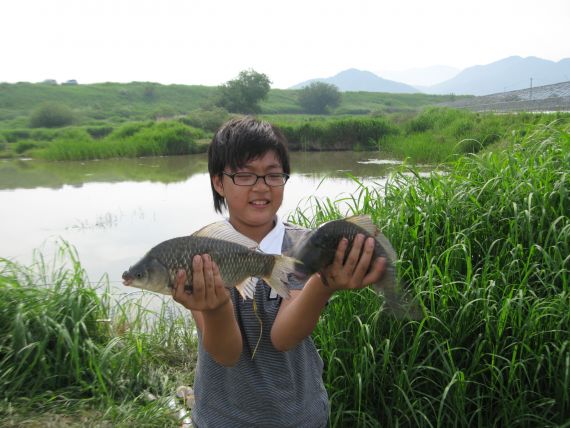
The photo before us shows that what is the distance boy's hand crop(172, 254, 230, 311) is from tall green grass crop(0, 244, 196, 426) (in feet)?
4.96

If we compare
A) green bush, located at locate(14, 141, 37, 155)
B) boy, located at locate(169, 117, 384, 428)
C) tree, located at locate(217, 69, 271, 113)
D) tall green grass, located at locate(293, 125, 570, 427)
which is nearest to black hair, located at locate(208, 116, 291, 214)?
boy, located at locate(169, 117, 384, 428)

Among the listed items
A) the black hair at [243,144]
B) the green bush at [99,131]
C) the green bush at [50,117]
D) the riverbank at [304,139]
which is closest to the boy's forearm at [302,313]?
the black hair at [243,144]

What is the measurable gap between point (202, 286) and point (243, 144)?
1.73 ft

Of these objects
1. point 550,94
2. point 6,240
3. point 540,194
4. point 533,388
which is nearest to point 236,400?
point 533,388

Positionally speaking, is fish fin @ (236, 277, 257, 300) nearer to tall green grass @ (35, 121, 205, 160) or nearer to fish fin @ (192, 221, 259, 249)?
fish fin @ (192, 221, 259, 249)

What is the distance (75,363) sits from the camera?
108 inches

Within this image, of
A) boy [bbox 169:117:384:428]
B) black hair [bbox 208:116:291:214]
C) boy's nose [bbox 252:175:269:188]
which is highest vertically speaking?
black hair [bbox 208:116:291:214]

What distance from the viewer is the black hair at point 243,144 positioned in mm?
1541

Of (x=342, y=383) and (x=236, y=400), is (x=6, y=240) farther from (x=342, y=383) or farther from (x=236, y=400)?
(x=236, y=400)

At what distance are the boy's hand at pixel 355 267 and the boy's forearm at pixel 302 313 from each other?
0.09 m

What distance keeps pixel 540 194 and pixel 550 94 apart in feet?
52.2

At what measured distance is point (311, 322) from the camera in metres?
1.37

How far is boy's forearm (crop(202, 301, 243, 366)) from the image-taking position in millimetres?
1284

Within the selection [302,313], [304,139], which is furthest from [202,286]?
[304,139]
